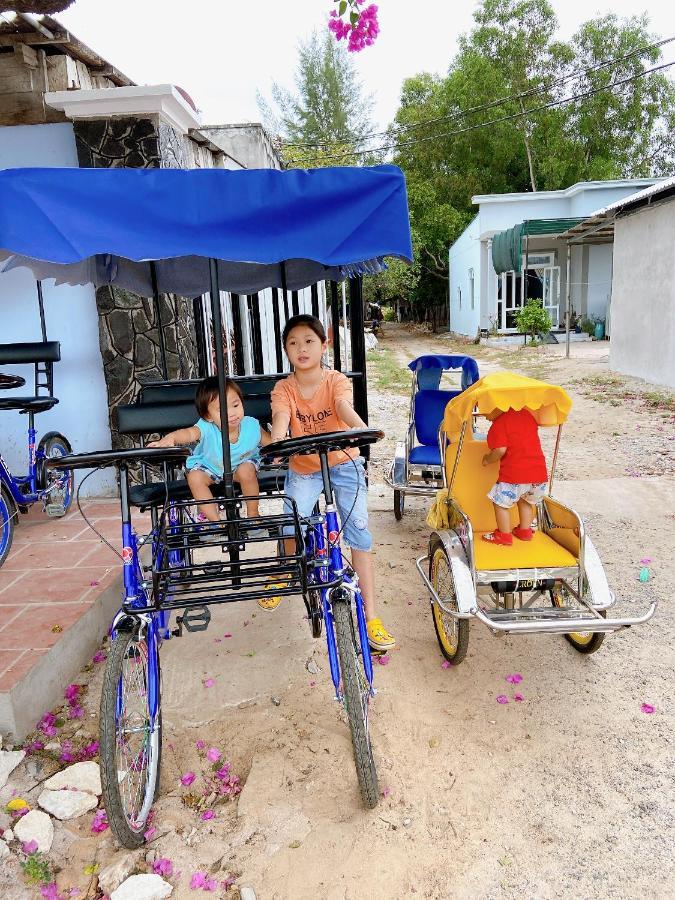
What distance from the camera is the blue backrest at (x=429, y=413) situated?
577 centimetres

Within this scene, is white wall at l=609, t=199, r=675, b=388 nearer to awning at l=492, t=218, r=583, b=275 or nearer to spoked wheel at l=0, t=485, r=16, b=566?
awning at l=492, t=218, r=583, b=275

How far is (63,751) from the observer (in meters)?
2.95

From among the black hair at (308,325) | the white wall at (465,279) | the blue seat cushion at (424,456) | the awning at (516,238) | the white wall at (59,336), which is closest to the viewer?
the black hair at (308,325)

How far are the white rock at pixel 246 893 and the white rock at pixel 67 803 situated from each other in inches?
30.6

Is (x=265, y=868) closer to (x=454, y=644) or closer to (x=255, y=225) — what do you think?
(x=454, y=644)

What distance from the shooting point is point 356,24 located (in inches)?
151

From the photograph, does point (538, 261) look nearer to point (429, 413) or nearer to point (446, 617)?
point (429, 413)

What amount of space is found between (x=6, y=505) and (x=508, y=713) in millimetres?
3509

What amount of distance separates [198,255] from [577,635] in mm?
2723

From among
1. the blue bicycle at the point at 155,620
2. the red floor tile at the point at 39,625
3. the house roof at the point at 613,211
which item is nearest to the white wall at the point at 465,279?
the house roof at the point at 613,211

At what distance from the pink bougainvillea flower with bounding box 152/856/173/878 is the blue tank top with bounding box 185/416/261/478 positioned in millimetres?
1784

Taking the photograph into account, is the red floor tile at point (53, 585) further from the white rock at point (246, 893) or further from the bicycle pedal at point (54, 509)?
the white rock at point (246, 893)

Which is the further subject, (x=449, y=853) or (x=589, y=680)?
(x=589, y=680)

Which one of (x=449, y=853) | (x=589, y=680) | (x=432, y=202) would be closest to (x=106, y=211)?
(x=449, y=853)
